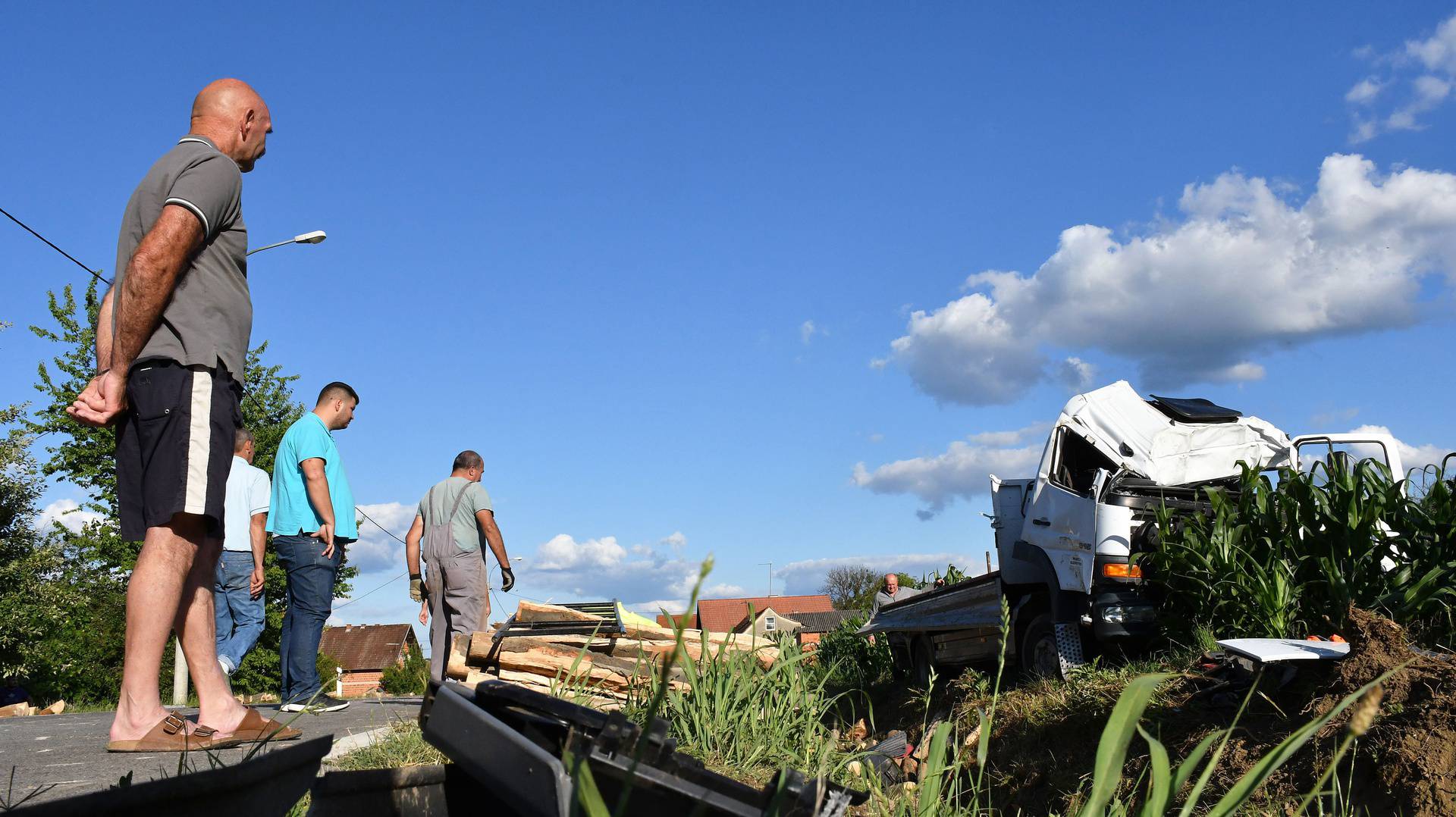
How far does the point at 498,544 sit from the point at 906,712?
235 inches

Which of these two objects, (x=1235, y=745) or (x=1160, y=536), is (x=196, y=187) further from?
(x=1160, y=536)

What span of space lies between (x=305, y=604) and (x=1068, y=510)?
21.0 feet

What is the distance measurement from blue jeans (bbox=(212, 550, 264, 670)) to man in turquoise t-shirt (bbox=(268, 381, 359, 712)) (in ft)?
5.92

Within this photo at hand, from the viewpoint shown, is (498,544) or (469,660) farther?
(498,544)

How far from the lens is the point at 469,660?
640 cm

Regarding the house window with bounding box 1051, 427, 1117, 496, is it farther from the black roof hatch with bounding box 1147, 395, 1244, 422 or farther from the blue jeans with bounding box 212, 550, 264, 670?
the blue jeans with bounding box 212, 550, 264, 670

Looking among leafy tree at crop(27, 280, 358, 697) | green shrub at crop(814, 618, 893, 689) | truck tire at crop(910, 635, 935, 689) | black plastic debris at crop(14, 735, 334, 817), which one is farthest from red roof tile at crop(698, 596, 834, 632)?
black plastic debris at crop(14, 735, 334, 817)

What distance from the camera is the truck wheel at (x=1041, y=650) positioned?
8.81 metres

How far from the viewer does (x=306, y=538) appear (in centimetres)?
629

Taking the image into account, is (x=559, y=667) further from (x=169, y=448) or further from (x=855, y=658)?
(x=855, y=658)

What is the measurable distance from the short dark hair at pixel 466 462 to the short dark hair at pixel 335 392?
4.76 feet

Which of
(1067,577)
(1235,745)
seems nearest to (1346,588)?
(1235,745)

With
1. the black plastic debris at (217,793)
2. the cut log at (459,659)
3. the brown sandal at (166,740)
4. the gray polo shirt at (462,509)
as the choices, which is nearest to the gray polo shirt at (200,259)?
the brown sandal at (166,740)

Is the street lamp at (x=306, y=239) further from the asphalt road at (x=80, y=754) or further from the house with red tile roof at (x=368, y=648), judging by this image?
the house with red tile roof at (x=368, y=648)
